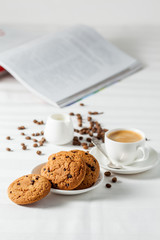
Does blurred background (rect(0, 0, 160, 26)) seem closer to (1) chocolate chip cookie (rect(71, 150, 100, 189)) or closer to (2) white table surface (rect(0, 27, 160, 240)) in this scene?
(2) white table surface (rect(0, 27, 160, 240))

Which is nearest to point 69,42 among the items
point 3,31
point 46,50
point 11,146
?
point 46,50

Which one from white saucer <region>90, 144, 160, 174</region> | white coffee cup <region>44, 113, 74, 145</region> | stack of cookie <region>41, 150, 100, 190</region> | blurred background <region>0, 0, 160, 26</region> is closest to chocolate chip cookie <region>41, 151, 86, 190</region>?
stack of cookie <region>41, 150, 100, 190</region>

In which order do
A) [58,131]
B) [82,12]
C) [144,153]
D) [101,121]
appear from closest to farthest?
[144,153]
[58,131]
[101,121]
[82,12]

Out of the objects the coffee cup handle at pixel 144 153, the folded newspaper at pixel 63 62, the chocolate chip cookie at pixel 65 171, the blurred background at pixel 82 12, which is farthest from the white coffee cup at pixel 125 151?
the blurred background at pixel 82 12

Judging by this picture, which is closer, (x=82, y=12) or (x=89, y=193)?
(x=89, y=193)

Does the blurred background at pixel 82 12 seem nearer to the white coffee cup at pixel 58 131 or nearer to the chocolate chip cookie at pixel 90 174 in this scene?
the white coffee cup at pixel 58 131

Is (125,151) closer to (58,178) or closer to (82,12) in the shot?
(58,178)

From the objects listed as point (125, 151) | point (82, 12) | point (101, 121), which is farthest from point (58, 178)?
point (82, 12)
